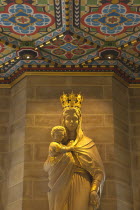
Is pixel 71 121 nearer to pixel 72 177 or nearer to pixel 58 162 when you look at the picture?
pixel 58 162

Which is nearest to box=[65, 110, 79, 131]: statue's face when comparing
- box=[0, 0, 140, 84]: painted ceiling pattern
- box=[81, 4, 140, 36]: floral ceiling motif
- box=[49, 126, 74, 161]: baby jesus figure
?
box=[49, 126, 74, 161]: baby jesus figure

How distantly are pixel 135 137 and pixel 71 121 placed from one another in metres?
1.40

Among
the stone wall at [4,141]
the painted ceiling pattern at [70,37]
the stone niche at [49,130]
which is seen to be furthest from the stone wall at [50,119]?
the stone wall at [4,141]

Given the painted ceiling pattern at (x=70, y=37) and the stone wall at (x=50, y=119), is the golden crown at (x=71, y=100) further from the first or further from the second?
the painted ceiling pattern at (x=70, y=37)

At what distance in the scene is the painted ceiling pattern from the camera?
6.91 m

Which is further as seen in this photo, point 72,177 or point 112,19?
point 72,177

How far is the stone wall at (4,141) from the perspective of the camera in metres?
8.09

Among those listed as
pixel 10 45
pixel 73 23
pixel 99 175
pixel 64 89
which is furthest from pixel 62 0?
pixel 99 175

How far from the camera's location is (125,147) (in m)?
8.31

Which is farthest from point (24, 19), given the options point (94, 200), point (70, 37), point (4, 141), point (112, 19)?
point (94, 200)

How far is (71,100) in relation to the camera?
319 inches

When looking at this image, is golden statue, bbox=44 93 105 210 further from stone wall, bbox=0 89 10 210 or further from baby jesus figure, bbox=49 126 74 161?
stone wall, bbox=0 89 10 210

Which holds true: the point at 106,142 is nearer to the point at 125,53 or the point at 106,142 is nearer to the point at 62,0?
the point at 125,53

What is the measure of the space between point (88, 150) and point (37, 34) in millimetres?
2039
